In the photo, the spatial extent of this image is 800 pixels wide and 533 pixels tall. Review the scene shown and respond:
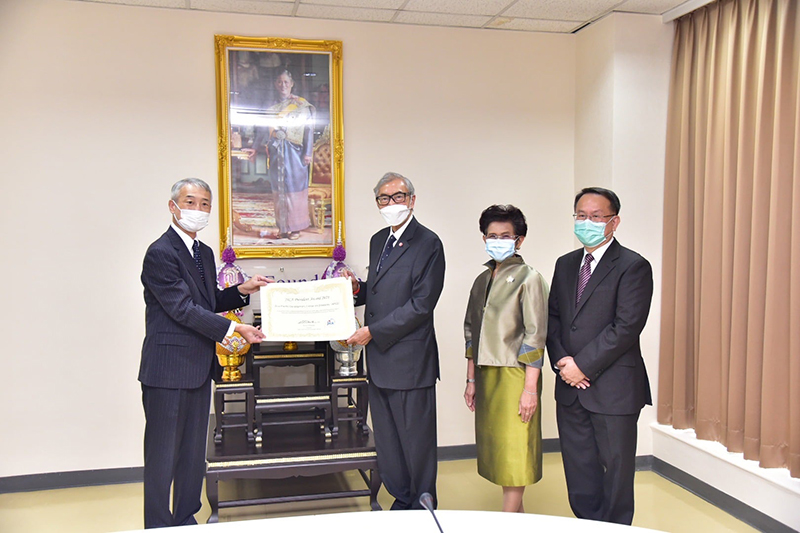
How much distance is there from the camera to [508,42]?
4.88m

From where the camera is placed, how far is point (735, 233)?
3820 mm

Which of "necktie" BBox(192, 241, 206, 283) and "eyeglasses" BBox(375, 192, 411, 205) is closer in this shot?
"necktie" BBox(192, 241, 206, 283)

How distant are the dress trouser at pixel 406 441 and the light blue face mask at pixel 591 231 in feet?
3.51

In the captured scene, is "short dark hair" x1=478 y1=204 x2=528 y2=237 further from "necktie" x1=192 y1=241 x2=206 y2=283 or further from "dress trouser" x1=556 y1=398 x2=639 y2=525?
"necktie" x1=192 y1=241 x2=206 y2=283

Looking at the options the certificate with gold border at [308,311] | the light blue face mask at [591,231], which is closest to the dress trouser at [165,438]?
the certificate with gold border at [308,311]

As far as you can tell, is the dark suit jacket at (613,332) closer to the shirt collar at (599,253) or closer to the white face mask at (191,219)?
the shirt collar at (599,253)

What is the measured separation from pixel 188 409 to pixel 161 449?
0.21 meters

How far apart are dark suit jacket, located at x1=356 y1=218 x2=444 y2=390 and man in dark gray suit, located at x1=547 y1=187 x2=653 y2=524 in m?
0.63

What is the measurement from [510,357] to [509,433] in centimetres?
36

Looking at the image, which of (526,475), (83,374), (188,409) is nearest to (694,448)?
(526,475)

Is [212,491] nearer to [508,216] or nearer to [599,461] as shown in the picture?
[599,461]

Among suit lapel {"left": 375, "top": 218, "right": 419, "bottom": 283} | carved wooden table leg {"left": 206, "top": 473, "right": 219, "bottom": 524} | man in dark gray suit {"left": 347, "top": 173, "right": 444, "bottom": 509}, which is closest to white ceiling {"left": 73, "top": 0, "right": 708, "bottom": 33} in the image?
man in dark gray suit {"left": 347, "top": 173, "right": 444, "bottom": 509}

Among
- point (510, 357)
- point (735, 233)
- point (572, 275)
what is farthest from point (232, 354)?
point (735, 233)

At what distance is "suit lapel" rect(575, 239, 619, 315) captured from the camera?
2.99 metres
